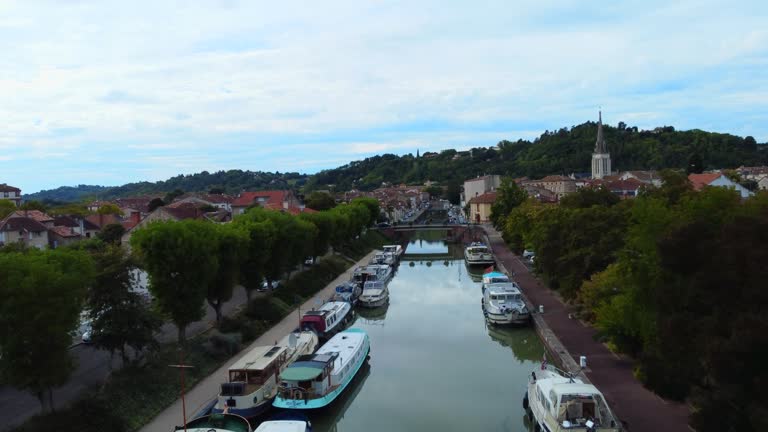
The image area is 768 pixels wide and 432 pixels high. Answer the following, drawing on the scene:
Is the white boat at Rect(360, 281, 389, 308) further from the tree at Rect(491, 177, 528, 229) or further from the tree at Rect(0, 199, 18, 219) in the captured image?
the tree at Rect(0, 199, 18, 219)

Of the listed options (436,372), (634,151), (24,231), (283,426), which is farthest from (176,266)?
(634,151)

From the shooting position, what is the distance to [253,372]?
837 inches

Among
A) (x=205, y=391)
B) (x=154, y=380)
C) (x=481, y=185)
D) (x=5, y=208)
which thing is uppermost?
(x=5, y=208)

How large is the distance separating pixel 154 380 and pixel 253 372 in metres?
3.58

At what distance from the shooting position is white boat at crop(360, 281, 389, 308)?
133 feet

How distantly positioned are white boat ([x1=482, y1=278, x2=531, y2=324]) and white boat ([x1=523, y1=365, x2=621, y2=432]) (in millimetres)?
14234

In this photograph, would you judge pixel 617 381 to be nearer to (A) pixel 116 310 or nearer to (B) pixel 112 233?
(A) pixel 116 310

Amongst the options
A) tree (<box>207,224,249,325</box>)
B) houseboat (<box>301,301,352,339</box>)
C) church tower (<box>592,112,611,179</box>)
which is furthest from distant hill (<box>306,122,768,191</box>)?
tree (<box>207,224,249,325</box>)

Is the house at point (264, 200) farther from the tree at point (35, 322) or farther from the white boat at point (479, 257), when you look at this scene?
Result: the tree at point (35, 322)

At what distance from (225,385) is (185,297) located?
18.4 ft

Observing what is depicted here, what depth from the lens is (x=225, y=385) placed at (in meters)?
20.3

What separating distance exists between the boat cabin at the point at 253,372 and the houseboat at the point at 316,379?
629mm

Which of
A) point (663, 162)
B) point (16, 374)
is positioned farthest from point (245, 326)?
point (663, 162)

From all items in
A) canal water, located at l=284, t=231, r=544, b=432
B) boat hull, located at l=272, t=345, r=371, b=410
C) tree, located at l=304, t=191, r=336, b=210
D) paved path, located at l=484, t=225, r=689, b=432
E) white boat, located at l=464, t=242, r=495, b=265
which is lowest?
canal water, located at l=284, t=231, r=544, b=432
